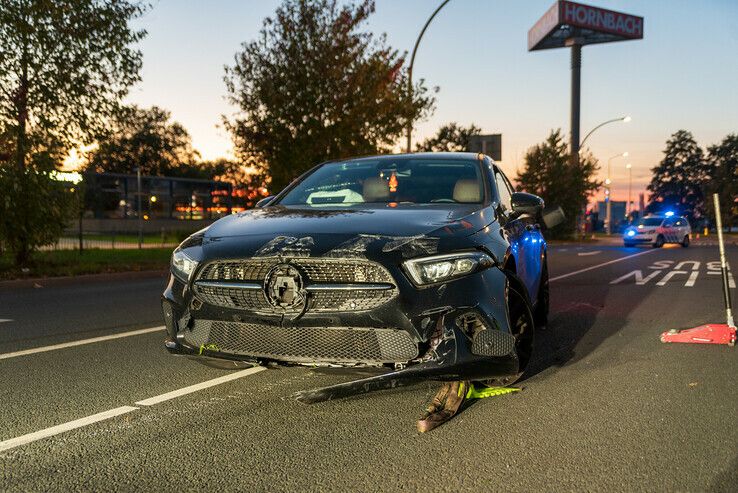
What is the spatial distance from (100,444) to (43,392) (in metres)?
1.29

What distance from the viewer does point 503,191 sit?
5938 millimetres

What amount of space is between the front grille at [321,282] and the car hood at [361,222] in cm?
26

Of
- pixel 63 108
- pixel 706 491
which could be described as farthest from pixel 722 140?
pixel 706 491

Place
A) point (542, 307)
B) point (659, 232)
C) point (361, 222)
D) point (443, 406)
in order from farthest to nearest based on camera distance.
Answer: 1. point (659, 232)
2. point (542, 307)
3. point (361, 222)
4. point (443, 406)

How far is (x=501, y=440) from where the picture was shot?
143 inches

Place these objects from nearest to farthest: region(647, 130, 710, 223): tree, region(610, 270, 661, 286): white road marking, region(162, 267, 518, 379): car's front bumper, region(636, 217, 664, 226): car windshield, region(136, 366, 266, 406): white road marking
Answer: region(162, 267, 518, 379): car's front bumper → region(136, 366, 266, 406): white road marking → region(610, 270, 661, 286): white road marking → region(636, 217, 664, 226): car windshield → region(647, 130, 710, 223): tree

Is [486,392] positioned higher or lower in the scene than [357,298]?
lower

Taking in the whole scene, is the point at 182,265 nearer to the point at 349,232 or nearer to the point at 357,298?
the point at 349,232

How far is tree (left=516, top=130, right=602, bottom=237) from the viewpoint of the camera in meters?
44.3

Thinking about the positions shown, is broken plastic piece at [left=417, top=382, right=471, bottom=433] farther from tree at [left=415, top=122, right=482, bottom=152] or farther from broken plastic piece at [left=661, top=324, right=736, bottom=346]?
tree at [left=415, top=122, right=482, bottom=152]

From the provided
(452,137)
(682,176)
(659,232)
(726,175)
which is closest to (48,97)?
(659,232)

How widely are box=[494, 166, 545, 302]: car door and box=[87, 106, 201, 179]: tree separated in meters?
81.9

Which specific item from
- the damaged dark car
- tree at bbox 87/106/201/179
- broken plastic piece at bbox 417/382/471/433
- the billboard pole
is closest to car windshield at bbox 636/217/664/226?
the damaged dark car

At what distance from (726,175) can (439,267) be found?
104m
